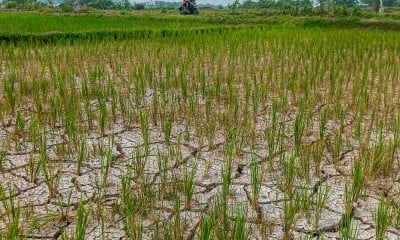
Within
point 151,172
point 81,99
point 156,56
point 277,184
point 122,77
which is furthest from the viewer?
point 156,56

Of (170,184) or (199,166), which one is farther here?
(199,166)

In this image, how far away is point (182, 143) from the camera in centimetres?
278

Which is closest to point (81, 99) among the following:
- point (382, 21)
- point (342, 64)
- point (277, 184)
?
point (277, 184)

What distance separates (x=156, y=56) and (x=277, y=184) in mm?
3761

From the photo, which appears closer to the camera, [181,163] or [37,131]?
[181,163]

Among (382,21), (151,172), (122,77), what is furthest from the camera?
(382,21)

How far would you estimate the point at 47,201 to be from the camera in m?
1.99

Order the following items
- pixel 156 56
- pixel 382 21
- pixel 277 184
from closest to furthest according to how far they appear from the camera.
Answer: pixel 277 184, pixel 156 56, pixel 382 21

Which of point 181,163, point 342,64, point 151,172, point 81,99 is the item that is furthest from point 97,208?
point 342,64

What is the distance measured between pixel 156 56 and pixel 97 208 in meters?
3.93

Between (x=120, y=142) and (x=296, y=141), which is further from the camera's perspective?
(x=120, y=142)

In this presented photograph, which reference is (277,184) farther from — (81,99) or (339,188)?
(81,99)

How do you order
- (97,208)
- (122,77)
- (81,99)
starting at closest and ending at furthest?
(97,208) < (81,99) < (122,77)

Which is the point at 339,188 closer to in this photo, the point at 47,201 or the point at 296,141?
the point at 296,141
